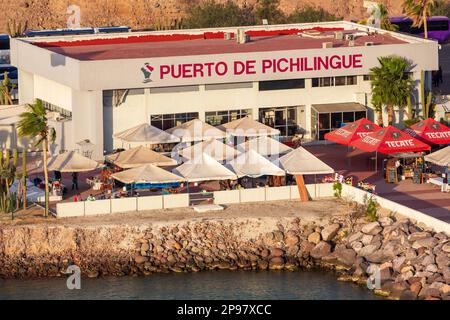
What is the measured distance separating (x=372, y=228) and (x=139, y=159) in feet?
38.6

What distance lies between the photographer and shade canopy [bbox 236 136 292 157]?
6594 centimetres

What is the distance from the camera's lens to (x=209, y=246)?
2297 inches

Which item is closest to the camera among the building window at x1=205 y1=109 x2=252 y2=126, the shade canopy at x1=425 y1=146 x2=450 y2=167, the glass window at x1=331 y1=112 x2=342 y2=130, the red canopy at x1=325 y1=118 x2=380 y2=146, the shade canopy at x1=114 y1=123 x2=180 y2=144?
the shade canopy at x1=425 y1=146 x2=450 y2=167

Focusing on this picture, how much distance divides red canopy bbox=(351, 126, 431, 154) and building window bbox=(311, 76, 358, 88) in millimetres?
9433

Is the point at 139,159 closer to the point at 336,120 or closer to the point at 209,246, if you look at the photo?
the point at 209,246

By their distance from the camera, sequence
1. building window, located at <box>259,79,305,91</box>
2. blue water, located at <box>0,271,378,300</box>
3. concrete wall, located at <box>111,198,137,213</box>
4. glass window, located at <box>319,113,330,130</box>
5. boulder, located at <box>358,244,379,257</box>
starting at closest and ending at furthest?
blue water, located at <box>0,271,378,300</box> < boulder, located at <box>358,244,379,257</box> < concrete wall, located at <box>111,198,137,213</box> < building window, located at <box>259,79,305,91</box> < glass window, located at <box>319,113,330,130</box>

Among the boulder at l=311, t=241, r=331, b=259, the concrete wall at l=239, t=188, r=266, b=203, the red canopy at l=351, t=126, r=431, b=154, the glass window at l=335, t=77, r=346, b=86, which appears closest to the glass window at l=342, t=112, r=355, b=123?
the glass window at l=335, t=77, r=346, b=86

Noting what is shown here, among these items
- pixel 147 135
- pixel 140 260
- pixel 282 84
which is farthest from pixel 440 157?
pixel 140 260

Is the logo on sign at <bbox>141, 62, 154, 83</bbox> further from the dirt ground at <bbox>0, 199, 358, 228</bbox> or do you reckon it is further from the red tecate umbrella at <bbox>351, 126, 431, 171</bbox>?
Answer: the dirt ground at <bbox>0, 199, 358, 228</bbox>

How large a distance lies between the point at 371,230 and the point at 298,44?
24.1m

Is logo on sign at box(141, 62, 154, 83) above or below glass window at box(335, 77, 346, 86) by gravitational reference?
above

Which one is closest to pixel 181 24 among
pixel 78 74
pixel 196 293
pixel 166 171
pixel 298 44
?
pixel 298 44

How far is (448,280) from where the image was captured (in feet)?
172

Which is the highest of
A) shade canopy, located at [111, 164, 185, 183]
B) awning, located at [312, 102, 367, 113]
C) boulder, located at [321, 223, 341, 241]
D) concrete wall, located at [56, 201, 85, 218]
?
awning, located at [312, 102, 367, 113]
